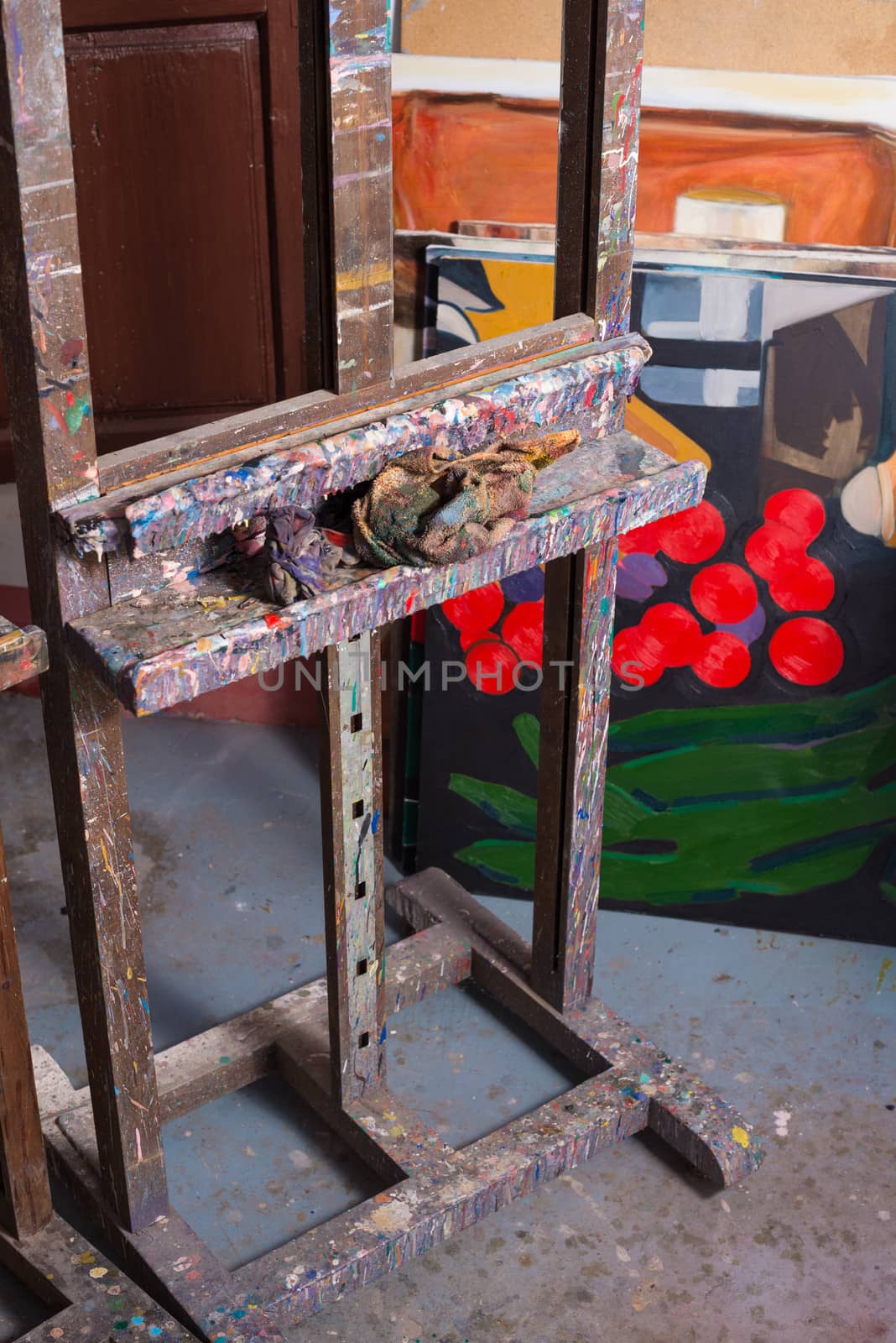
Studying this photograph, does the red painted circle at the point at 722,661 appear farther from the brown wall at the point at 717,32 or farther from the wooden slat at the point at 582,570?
the brown wall at the point at 717,32

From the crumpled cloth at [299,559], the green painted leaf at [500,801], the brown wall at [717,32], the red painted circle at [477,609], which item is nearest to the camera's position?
the crumpled cloth at [299,559]

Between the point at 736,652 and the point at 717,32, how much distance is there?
112 cm

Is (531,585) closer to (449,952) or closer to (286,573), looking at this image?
(449,952)

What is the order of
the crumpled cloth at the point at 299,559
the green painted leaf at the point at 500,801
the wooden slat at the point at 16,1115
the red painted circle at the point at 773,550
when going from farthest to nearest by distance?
the green painted leaf at the point at 500,801 < the red painted circle at the point at 773,550 < the wooden slat at the point at 16,1115 < the crumpled cloth at the point at 299,559

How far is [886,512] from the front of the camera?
2875mm

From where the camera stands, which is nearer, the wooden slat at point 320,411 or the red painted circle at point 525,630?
the wooden slat at point 320,411

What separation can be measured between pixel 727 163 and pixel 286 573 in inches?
52.1

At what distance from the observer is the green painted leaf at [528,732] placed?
3.15 metres

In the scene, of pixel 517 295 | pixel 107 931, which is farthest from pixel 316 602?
pixel 517 295

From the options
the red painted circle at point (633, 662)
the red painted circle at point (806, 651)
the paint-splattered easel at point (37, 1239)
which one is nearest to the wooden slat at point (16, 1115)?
the paint-splattered easel at point (37, 1239)

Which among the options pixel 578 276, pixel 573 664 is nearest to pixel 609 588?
pixel 573 664

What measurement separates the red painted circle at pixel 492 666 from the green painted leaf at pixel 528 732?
67mm

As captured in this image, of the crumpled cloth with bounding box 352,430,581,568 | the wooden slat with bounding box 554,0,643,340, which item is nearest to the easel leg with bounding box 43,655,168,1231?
the crumpled cloth with bounding box 352,430,581,568

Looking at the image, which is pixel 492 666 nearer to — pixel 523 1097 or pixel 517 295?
pixel 517 295
